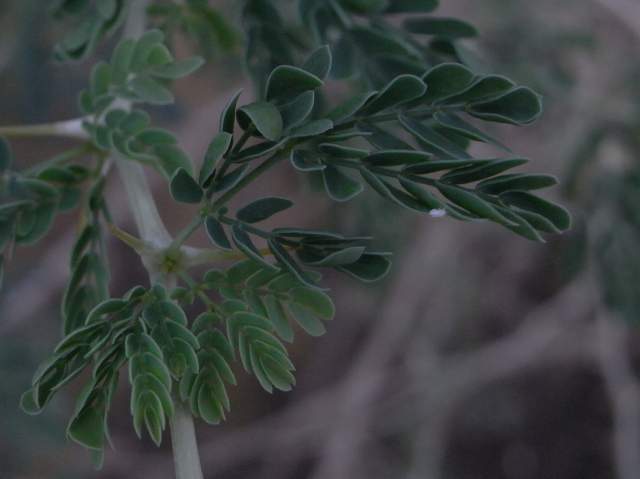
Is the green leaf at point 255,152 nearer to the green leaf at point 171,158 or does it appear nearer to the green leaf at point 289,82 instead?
the green leaf at point 289,82

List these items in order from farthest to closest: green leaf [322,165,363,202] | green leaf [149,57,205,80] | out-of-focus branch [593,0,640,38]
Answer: out-of-focus branch [593,0,640,38] < green leaf [149,57,205,80] < green leaf [322,165,363,202]

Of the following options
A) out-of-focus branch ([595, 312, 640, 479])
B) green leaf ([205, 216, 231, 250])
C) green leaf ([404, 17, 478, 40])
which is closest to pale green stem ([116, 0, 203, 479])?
green leaf ([205, 216, 231, 250])

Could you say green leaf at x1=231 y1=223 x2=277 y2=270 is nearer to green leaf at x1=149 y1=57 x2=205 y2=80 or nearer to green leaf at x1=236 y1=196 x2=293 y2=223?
green leaf at x1=236 y1=196 x2=293 y2=223

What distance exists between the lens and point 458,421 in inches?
185

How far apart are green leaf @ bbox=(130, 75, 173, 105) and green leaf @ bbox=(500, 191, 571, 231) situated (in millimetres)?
525

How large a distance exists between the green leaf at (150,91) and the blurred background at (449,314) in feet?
1.98

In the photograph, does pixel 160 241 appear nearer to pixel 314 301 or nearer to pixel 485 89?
pixel 314 301

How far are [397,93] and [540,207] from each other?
23 centimetres

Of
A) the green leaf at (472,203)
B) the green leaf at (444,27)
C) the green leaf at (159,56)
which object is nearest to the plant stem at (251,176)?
the green leaf at (472,203)

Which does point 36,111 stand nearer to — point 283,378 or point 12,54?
point 12,54

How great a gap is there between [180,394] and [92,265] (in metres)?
0.34

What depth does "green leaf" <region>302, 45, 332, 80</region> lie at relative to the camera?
90 cm

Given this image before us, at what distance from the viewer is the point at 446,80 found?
3.13 feet

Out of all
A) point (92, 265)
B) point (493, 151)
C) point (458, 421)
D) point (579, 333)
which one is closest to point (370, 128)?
point (92, 265)
